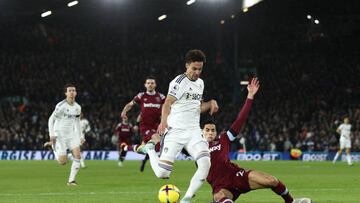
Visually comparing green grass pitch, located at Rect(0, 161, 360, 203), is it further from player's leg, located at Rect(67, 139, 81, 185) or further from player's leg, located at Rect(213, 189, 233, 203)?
player's leg, located at Rect(213, 189, 233, 203)

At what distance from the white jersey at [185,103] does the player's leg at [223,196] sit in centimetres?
135

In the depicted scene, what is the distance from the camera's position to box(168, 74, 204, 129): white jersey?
12469 millimetres

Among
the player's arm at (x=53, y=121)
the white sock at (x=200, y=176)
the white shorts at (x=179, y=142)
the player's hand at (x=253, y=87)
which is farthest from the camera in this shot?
the player's arm at (x=53, y=121)

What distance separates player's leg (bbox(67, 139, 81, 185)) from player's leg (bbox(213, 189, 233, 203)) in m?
7.54

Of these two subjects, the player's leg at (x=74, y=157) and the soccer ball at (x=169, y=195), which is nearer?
the soccer ball at (x=169, y=195)

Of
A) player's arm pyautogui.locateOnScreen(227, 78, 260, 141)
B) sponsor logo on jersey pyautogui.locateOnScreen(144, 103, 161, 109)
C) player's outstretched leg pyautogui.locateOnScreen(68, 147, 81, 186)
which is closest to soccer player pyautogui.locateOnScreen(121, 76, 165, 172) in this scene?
sponsor logo on jersey pyautogui.locateOnScreen(144, 103, 161, 109)

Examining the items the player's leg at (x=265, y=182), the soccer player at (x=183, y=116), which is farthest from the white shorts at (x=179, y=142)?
the player's leg at (x=265, y=182)

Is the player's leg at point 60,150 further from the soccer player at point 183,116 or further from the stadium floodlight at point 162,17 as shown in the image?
the stadium floodlight at point 162,17

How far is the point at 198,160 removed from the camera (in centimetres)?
1199

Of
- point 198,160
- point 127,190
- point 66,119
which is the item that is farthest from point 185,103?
point 66,119

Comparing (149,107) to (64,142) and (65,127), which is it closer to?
(65,127)

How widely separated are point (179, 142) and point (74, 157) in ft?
22.8

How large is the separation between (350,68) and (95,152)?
20.5 m

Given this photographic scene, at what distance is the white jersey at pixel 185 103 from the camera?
12469 millimetres
